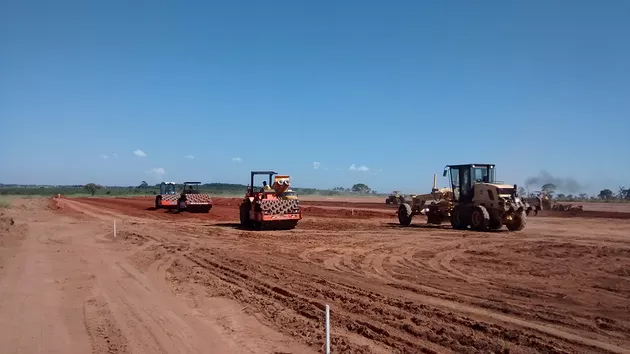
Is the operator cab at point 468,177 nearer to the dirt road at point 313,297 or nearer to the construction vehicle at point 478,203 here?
the construction vehicle at point 478,203

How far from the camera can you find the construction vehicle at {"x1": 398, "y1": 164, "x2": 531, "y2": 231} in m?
25.2

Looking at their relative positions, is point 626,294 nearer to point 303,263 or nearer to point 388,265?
point 388,265

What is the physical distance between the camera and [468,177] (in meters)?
26.5

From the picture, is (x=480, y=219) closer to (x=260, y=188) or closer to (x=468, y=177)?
(x=468, y=177)

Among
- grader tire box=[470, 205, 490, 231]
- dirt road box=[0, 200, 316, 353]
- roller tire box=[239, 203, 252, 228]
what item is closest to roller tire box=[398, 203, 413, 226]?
grader tire box=[470, 205, 490, 231]

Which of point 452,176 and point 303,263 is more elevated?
point 452,176

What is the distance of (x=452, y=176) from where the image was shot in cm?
2720

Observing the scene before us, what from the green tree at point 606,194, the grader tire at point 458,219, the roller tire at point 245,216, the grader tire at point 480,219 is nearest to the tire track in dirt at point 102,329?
the roller tire at point 245,216

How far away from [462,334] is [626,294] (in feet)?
15.7

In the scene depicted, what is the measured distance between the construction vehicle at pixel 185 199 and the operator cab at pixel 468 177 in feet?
67.9

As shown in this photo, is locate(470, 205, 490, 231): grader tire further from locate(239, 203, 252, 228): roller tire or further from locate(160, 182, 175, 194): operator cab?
locate(160, 182, 175, 194): operator cab

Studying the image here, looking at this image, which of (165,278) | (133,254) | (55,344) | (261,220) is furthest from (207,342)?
(261,220)

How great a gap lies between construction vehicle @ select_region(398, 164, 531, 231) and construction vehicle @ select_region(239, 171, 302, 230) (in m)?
7.70

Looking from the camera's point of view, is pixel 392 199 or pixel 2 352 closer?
pixel 2 352
